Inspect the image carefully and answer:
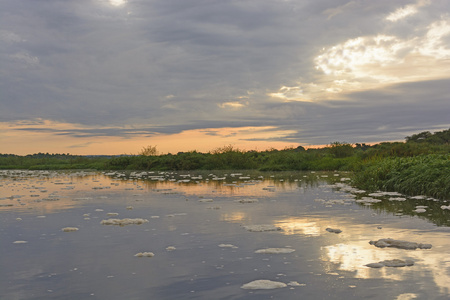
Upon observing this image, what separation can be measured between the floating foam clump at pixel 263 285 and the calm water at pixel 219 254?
82 mm

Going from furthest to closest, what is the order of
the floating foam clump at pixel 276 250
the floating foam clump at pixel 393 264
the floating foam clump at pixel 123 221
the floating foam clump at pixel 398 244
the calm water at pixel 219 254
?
the floating foam clump at pixel 123 221 < the floating foam clump at pixel 398 244 < the floating foam clump at pixel 276 250 < the floating foam clump at pixel 393 264 < the calm water at pixel 219 254

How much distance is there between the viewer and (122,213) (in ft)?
36.5

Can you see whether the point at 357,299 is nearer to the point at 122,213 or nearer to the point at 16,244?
the point at 16,244

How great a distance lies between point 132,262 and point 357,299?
3285 mm

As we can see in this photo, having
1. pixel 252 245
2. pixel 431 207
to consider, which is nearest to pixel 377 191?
pixel 431 207

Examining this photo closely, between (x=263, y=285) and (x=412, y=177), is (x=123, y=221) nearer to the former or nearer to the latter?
(x=263, y=285)

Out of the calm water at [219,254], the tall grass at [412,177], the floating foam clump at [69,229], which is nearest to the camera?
the calm water at [219,254]

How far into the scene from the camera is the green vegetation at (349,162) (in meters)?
14.7

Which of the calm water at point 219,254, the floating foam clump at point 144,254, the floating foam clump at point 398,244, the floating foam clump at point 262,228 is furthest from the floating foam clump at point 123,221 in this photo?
the floating foam clump at point 398,244

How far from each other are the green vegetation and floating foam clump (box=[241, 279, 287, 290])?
10472 mm

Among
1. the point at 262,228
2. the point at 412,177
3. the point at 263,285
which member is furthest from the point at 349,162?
the point at 263,285

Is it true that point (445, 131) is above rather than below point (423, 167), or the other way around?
above

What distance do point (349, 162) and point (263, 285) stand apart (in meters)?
31.9

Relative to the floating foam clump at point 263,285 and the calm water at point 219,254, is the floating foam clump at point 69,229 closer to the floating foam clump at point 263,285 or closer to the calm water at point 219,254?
the calm water at point 219,254
